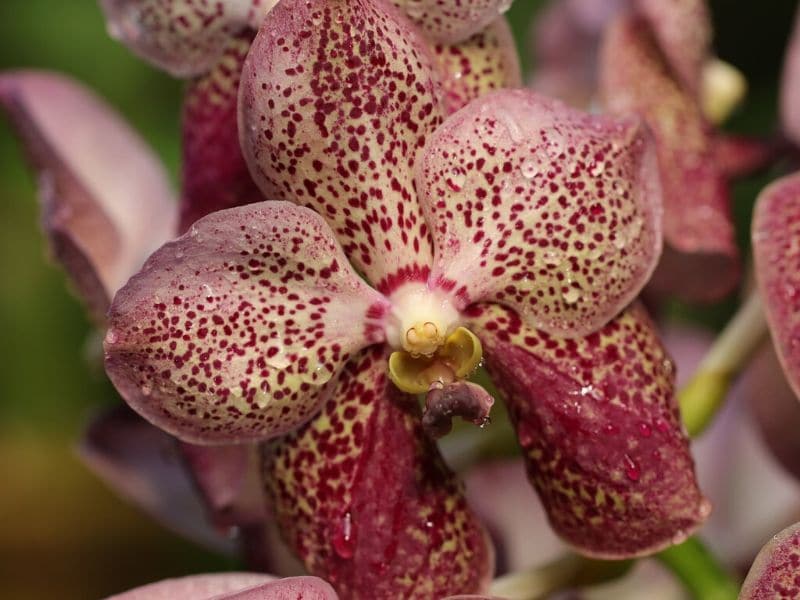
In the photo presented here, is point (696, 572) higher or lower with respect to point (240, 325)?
lower

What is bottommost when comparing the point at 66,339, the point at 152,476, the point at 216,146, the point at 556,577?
the point at 66,339

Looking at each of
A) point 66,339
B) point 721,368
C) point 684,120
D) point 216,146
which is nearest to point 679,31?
point 684,120

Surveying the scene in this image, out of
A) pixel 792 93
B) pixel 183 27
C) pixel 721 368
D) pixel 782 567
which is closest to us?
pixel 782 567

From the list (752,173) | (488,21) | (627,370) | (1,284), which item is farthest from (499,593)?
(1,284)

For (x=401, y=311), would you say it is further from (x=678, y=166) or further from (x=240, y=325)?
(x=678, y=166)

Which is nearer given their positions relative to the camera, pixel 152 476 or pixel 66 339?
pixel 152 476

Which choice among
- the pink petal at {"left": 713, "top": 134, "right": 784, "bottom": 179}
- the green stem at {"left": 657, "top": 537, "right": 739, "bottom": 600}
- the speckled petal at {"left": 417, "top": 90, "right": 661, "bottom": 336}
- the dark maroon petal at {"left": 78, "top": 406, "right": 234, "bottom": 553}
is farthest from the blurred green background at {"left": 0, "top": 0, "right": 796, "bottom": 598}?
the speckled petal at {"left": 417, "top": 90, "right": 661, "bottom": 336}

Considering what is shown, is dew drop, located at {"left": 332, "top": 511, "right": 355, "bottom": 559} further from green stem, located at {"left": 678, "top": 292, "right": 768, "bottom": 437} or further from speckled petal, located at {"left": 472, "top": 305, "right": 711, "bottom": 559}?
green stem, located at {"left": 678, "top": 292, "right": 768, "bottom": 437}

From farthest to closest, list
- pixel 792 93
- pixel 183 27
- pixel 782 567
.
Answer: pixel 792 93 < pixel 183 27 < pixel 782 567
